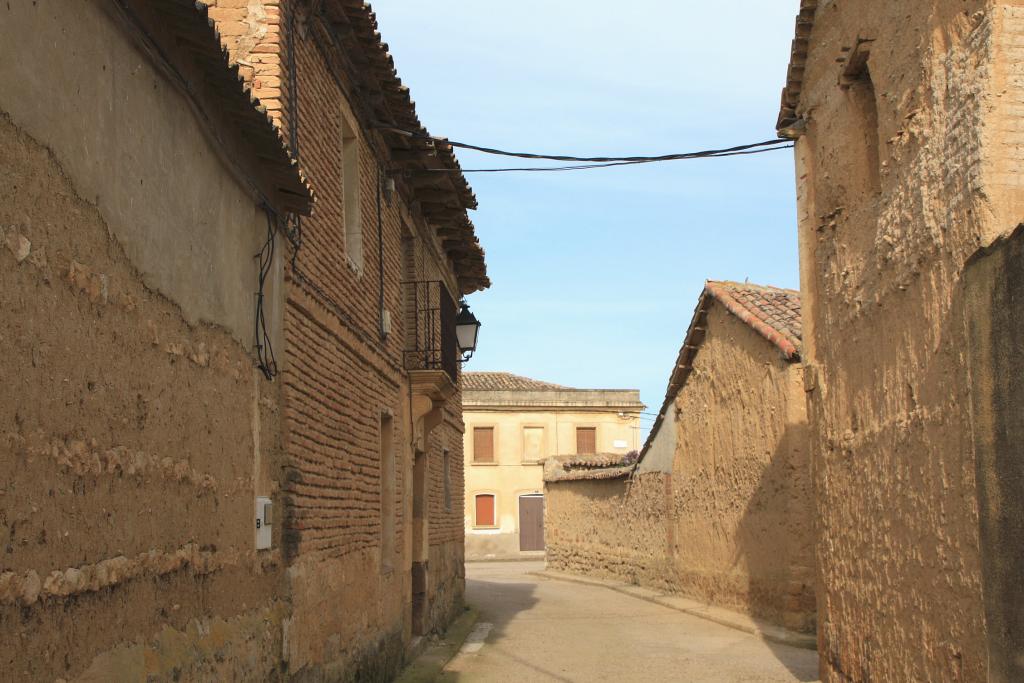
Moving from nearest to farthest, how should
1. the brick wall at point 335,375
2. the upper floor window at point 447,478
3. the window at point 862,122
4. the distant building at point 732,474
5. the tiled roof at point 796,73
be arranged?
the brick wall at point 335,375 < the window at point 862,122 < the tiled roof at point 796,73 < the distant building at point 732,474 < the upper floor window at point 447,478

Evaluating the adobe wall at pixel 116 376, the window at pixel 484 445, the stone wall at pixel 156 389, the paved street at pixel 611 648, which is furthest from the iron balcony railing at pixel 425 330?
the window at pixel 484 445

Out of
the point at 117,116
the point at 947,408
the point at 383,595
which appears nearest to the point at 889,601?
the point at 947,408

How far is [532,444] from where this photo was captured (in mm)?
43531

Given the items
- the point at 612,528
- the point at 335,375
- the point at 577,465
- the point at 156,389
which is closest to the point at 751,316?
the point at 335,375

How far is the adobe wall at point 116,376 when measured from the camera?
3738 millimetres

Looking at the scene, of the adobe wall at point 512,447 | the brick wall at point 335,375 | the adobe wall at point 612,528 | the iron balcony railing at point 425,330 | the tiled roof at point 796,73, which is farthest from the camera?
the adobe wall at point 512,447

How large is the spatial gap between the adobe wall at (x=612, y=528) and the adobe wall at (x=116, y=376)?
14.4 metres

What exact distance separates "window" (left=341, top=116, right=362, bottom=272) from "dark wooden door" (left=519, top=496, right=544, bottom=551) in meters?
33.1

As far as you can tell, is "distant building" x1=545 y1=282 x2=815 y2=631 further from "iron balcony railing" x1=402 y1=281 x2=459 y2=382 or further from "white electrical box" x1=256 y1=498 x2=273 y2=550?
"white electrical box" x1=256 y1=498 x2=273 y2=550

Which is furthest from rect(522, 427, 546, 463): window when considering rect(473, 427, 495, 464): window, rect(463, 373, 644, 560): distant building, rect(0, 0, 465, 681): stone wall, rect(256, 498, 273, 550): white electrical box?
rect(256, 498, 273, 550): white electrical box

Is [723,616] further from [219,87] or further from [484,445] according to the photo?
[484,445]

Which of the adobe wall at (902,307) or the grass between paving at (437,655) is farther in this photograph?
the grass between paving at (437,655)

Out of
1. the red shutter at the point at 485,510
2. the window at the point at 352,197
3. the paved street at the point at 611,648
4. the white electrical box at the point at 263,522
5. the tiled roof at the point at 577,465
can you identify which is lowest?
the paved street at the point at 611,648

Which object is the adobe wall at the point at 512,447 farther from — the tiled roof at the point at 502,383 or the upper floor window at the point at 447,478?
the upper floor window at the point at 447,478
